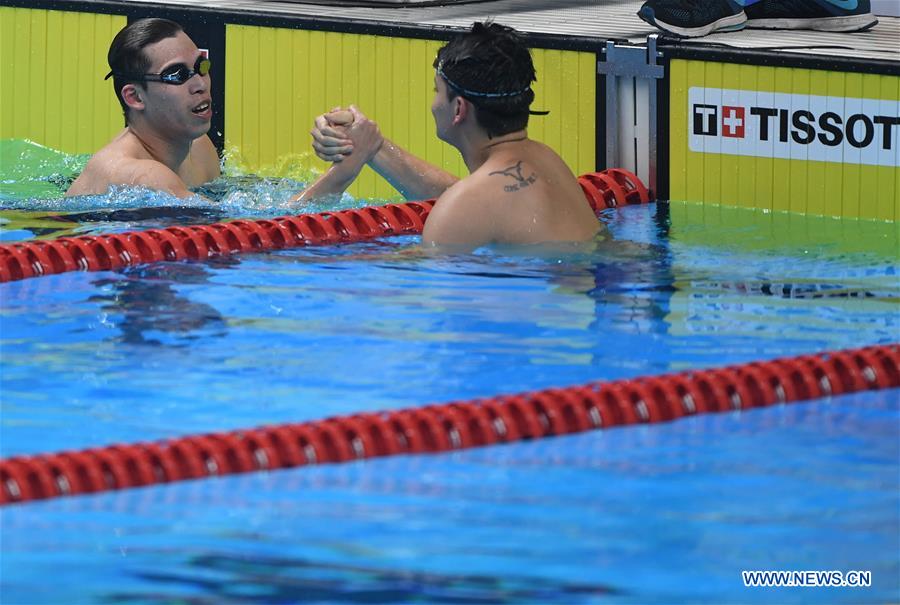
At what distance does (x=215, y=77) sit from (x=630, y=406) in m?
3.73

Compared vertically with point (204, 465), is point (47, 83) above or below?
above

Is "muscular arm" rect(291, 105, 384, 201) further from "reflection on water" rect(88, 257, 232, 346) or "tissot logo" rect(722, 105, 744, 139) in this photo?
"tissot logo" rect(722, 105, 744, 139)

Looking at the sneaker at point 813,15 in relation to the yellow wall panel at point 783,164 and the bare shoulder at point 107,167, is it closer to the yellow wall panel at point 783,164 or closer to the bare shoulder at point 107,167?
the yellow wall panel at point 783,164

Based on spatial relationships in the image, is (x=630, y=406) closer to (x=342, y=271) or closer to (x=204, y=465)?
(x=204, y=465)

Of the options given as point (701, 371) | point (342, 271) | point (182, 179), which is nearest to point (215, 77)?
point (182, 179)

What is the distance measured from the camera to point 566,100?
629 cm

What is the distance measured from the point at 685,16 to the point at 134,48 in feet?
6.32

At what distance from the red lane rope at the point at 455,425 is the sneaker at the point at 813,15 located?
271 centimetres

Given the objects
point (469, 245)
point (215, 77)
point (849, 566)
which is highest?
point (215, 77)

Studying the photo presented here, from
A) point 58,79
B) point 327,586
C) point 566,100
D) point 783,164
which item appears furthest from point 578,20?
point 327,586

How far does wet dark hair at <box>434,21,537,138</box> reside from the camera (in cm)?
480

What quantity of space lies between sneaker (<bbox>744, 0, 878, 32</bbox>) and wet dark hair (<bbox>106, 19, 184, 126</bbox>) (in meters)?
2.23

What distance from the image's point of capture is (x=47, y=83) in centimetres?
735

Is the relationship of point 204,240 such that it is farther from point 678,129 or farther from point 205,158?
point 678,129
